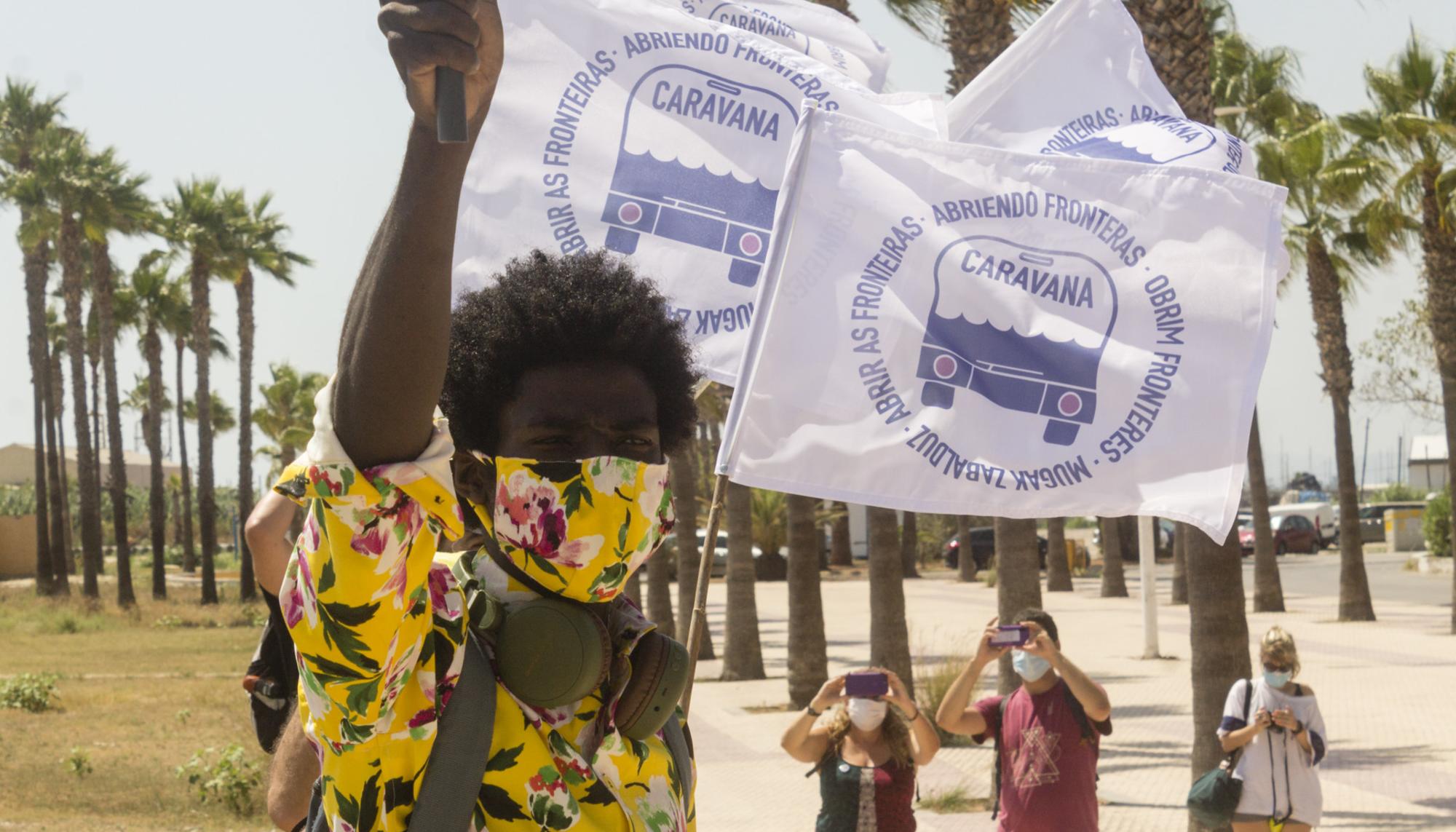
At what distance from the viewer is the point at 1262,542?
25.2m

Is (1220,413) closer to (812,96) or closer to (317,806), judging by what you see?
(812,96)

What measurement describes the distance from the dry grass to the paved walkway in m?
3.89

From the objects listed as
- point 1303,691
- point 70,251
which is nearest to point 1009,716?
point 1303,691

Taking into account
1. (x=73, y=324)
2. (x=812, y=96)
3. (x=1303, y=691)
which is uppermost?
(x=73, y=324)

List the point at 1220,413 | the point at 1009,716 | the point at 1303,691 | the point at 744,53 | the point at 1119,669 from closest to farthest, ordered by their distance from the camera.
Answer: the point at 1220,413 < the point at 744,53 < the point at 1009,716 < the point at 1303,691 < the point at 1119,669

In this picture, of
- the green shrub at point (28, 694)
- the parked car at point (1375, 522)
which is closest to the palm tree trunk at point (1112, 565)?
the green shrub at point (28, 694)

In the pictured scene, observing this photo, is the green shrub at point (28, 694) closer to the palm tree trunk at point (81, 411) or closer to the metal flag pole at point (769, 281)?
the metal flag pole at point (769, 281)

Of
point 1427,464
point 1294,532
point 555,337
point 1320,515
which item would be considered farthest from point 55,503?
point 1427,464

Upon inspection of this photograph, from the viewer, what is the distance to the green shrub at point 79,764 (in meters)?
12.3

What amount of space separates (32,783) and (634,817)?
11.8 meters

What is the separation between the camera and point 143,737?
14727 mm

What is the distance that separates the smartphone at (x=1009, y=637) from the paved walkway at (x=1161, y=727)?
397 centimetres

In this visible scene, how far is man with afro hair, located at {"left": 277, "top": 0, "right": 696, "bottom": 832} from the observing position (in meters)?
1.31

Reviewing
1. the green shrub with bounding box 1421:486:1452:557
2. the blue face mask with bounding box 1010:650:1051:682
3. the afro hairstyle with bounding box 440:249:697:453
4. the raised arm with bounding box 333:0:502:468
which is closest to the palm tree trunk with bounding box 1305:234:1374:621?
the green shrub with bounding box 1421:486:1452:557
